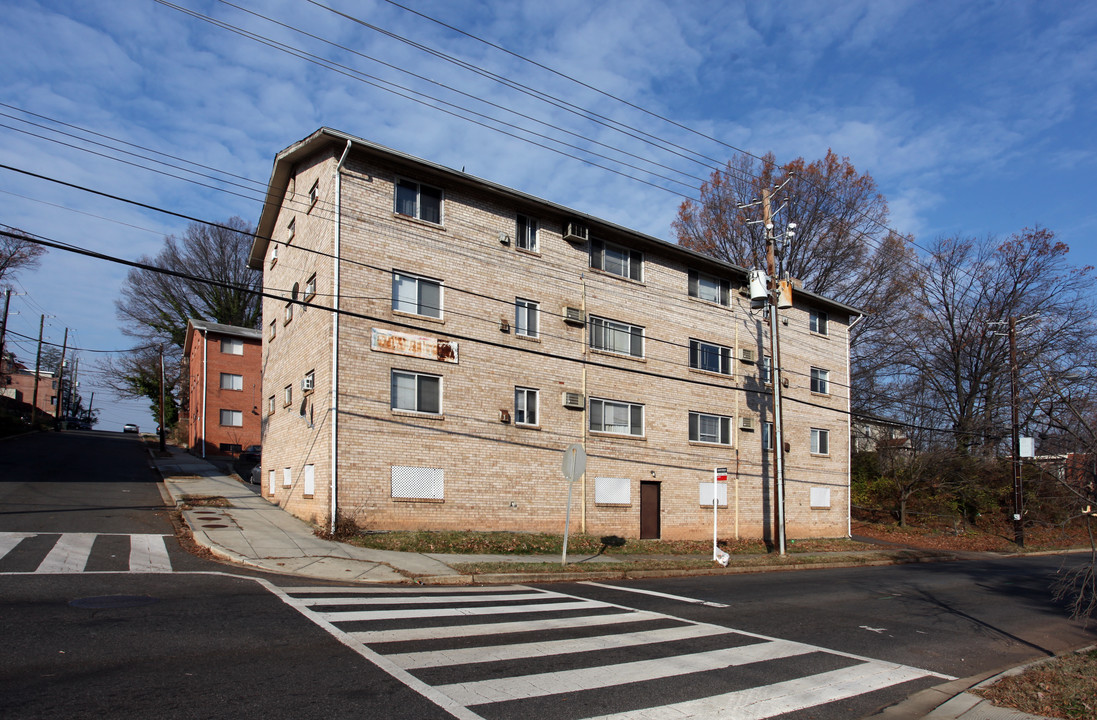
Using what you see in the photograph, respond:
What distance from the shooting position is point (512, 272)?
846 inches

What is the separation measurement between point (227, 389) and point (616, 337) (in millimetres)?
31855

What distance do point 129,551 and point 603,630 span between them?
988 cm

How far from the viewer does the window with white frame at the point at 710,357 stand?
86.5ft

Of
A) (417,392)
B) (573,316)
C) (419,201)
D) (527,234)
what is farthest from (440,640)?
(527,234)

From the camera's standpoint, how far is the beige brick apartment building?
18.4 metres

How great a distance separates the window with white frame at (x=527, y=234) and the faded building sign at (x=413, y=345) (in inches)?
167

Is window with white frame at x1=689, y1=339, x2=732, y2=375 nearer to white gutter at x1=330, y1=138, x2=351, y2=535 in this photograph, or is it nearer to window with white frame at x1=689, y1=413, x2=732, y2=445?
window with white frame at x1=689, y1=413, x2=732, y2=445

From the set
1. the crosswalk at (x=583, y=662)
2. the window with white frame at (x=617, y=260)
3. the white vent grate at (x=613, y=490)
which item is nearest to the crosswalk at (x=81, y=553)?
the crosswalk at (x=583, y=662)

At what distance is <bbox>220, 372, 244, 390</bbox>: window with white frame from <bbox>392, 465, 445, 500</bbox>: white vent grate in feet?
105

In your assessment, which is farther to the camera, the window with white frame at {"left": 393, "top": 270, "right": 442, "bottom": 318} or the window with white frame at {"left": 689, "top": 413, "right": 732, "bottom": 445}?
the window with white frame at {"left": 689, "top": 413, "right": 732, "bottom": 445}

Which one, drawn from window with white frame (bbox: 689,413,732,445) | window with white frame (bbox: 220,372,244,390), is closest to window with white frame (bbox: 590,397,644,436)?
window with white frame (bbox: 689,413,732,445)

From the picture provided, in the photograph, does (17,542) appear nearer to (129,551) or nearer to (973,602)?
(129,551)

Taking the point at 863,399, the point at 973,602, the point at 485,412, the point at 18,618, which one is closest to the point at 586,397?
the point at 485,412

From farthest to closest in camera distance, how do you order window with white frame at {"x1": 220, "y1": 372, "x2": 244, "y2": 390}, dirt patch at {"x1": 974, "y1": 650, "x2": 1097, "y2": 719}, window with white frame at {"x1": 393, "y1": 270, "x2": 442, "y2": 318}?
1. window with white frame at {"x1": 220, "y1": 372, "x2": 244, "y2": 390}
2. window with white frame at {"x1": 393, "y1": 270, "x2": 442, "y2": 318}
3. dirt patch at {"x1": 974, "y1": 650, "x2": 1097, "y2": 719}
